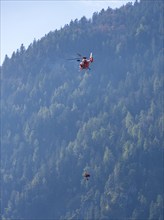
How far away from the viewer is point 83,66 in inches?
4272
